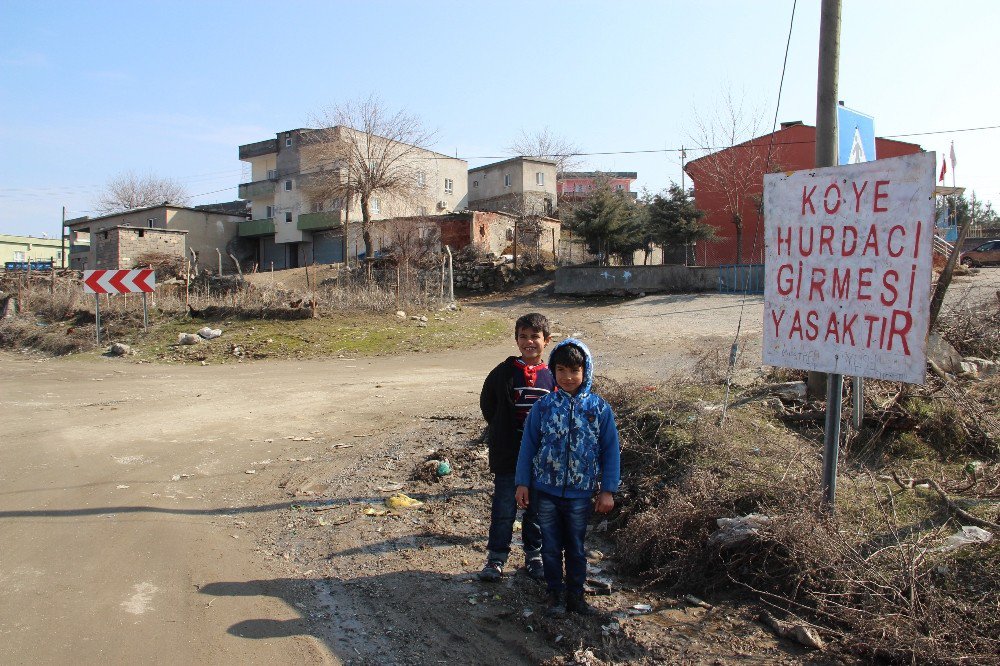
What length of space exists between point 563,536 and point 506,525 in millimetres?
593

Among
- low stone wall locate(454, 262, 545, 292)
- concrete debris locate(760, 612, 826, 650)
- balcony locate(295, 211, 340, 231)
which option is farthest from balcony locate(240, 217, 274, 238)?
concrete debris locate(760, 612, 826, 650)

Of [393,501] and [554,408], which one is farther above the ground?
[554,408]

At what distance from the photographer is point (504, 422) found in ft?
14.5

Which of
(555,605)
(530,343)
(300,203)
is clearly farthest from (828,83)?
→ (300,203)

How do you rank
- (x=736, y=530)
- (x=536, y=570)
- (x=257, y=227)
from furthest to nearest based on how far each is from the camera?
(x=257, y=227) → (x=536, y=570) → (x=736, y=530)

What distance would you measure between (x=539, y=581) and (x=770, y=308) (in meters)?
2.23

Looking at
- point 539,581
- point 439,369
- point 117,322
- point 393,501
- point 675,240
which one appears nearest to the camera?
point 539,581

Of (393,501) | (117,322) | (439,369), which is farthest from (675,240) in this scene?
(393,501)

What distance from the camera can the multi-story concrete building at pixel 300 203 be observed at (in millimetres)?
49469

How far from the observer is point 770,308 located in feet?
14.0

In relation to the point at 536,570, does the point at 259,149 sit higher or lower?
higher

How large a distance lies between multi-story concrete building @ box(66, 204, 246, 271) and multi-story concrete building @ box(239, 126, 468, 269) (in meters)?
2.44

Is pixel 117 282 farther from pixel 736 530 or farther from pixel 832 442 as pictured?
pixel 832 442

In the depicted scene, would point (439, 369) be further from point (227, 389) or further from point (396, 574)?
point (396, 574)
